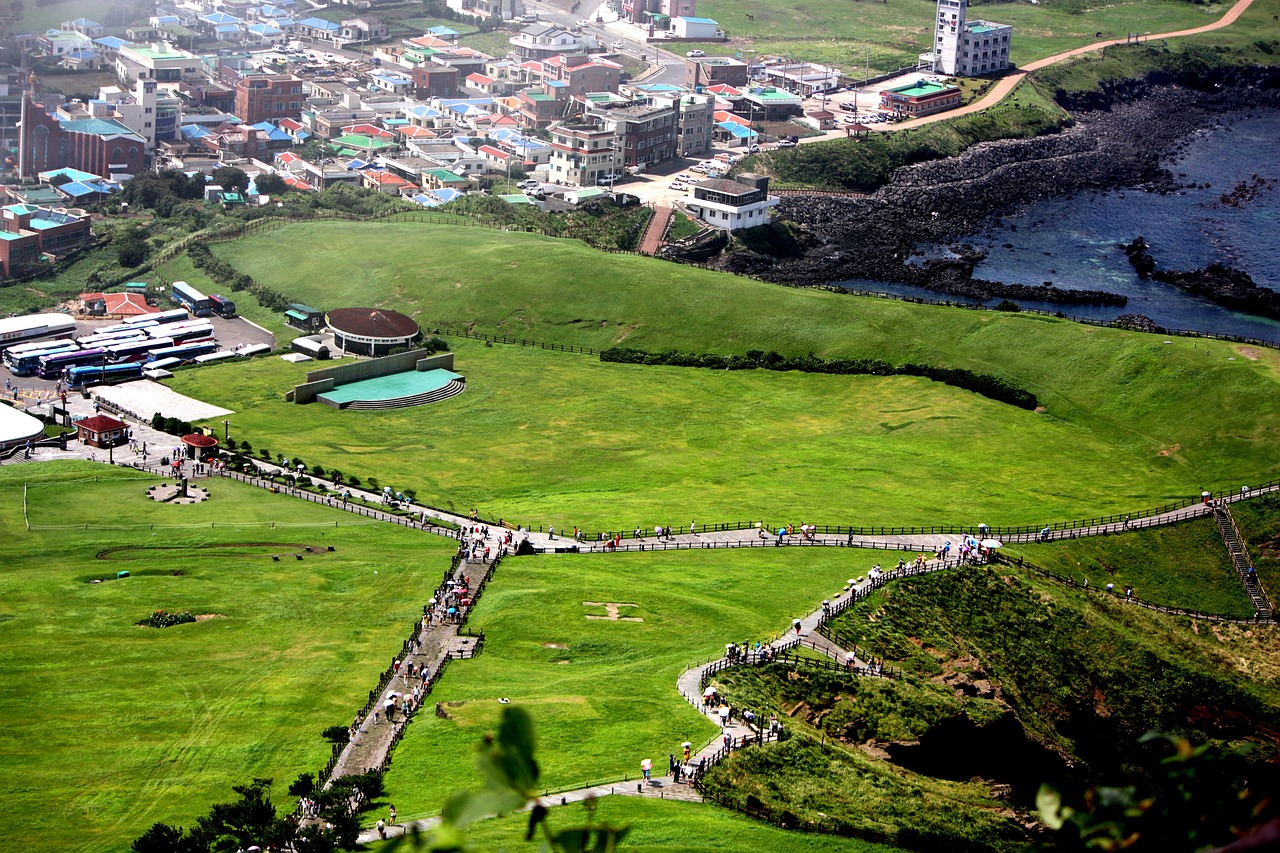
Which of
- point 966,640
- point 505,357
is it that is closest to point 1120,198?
point 505,357

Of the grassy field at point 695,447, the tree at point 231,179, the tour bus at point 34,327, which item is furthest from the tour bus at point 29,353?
the tree at point 231,179

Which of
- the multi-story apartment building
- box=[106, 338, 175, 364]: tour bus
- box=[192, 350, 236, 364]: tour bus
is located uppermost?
the multi-story apartment building

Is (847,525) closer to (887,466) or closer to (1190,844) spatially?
(887,466)

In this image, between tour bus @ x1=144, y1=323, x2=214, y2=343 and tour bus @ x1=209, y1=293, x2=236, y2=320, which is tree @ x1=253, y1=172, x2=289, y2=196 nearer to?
tour bus @ x1=209, y1=293, x2=236, y2=320

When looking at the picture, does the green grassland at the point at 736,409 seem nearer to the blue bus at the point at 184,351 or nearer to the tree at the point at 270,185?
the blue bus at the point at 184,351

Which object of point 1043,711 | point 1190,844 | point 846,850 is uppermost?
point 1190,844

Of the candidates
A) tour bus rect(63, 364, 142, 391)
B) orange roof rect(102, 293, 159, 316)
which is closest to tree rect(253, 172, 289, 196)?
orange roof rect(102, 293, 159, 316)
